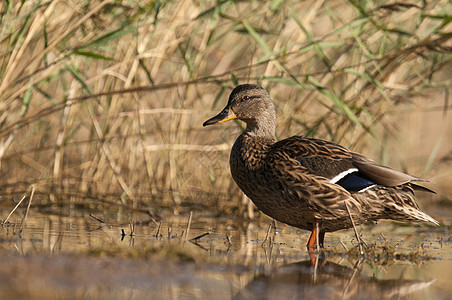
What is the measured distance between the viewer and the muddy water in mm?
3119

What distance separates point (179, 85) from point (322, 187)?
1585mm

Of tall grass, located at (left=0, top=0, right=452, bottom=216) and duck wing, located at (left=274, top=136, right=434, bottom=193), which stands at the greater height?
tall grass, located at (left=0, top=0, right=452, bottom=216)

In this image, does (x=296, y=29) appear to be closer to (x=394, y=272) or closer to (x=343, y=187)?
(x=343, y=187)

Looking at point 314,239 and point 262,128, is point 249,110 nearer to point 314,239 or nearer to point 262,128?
point 262,128

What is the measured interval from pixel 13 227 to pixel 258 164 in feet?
5.47

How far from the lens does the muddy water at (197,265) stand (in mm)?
3119

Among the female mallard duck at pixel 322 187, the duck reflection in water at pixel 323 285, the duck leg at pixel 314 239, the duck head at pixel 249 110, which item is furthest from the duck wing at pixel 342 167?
the duck reflection in water at pixel 323 285

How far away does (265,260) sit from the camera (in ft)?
13.3

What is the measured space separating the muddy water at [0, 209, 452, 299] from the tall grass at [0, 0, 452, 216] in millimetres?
899

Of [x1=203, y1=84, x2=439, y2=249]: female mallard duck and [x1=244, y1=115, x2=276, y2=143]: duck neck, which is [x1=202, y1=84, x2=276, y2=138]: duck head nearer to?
[x1=244, y1=115, x2=276, y2=143]: duck neck

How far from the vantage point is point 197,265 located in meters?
3.72

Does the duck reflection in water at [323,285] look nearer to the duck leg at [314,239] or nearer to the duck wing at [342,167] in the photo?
the duck leg at [314,239]

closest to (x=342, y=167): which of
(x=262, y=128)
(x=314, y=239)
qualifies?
(x=314, y=239)

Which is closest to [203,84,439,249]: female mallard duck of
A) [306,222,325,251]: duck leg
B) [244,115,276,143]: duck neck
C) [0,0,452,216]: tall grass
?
[306,222,325,251]: duck leg
